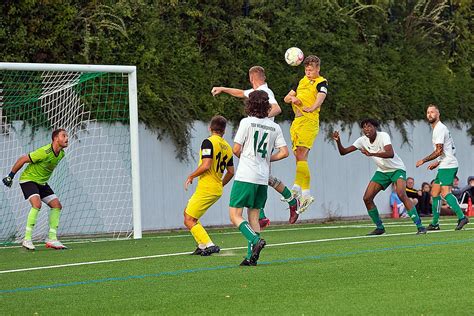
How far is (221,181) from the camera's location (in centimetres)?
1470

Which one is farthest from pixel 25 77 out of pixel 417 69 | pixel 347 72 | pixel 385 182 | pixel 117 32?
pixel 417 69

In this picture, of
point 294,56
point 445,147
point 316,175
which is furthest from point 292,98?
point 316,175

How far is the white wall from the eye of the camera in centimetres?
2550

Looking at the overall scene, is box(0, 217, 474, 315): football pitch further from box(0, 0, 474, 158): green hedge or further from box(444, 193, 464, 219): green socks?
box(0, 0, 474, 158): green hedge

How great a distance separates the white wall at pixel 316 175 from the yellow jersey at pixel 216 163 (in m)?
10.8

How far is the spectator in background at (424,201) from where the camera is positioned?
3016 centimetres

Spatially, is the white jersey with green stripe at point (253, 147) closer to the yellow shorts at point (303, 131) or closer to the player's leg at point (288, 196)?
the player's leg at point (288, 196)

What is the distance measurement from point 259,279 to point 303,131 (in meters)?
7.39

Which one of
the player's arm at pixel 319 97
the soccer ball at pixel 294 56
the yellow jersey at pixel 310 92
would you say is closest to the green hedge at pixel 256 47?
the soccer ball at pixel 294 56

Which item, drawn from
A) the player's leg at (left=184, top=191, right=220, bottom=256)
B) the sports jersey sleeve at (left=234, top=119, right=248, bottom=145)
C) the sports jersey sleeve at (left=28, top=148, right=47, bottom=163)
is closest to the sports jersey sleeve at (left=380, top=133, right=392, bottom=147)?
the player's leg at (left=184, top=191, right=220, bottom=256)

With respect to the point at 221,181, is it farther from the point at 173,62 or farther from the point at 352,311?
the point at 173,62

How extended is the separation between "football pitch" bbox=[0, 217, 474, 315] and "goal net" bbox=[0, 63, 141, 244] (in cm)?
494

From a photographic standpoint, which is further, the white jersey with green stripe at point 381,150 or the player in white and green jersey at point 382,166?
the white jersey with green stripe at point 381,150

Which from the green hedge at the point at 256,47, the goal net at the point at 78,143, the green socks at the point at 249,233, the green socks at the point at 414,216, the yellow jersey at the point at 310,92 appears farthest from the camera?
the green hedge at the point at 256,47
